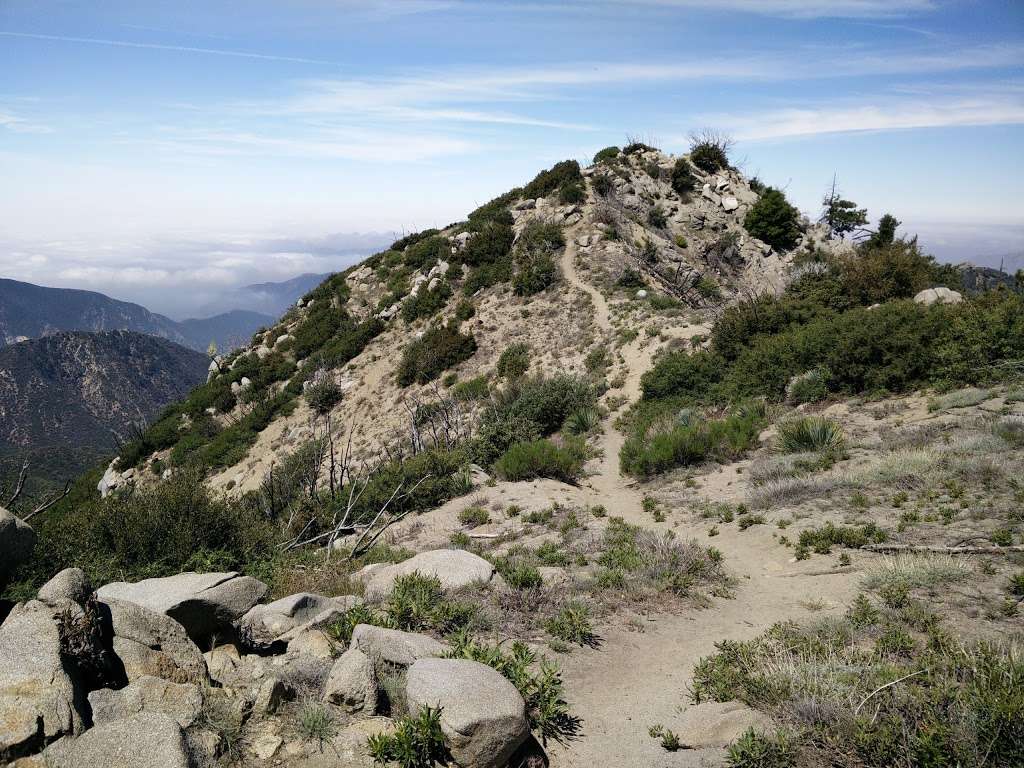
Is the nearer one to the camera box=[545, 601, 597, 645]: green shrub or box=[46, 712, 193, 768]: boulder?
box=[46, 712, 193, 768]: boulder

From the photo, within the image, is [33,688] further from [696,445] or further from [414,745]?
[696,445]

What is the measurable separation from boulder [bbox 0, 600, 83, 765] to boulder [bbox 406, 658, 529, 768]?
2.48 meters

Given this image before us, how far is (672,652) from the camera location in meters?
6.74

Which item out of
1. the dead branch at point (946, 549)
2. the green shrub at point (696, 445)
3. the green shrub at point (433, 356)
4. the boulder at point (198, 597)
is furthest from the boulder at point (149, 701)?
the green shrub at point (433, 356)

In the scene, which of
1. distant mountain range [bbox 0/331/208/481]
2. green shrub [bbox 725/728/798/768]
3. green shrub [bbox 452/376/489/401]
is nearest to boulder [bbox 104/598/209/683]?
green shrub [bbox 725/728/798/768]

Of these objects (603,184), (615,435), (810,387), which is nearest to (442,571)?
(615,435)

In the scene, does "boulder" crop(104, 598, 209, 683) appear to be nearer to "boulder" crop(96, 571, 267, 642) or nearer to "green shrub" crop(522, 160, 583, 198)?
"boulder" crop(96, 571, 267, 642)

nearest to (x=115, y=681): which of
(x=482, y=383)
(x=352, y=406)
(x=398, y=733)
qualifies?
(x=398, y=733)

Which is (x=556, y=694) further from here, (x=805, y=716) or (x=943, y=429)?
(x=943, y=429)

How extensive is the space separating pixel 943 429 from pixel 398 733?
39.5 feet

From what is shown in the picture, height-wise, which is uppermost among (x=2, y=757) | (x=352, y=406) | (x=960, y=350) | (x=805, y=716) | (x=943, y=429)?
(x=960, y=350)

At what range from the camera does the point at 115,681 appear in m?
4.64

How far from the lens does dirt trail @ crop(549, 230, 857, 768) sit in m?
5.14

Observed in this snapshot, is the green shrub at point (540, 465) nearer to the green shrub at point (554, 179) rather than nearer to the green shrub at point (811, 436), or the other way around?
the green shrub at point (811, 436)
